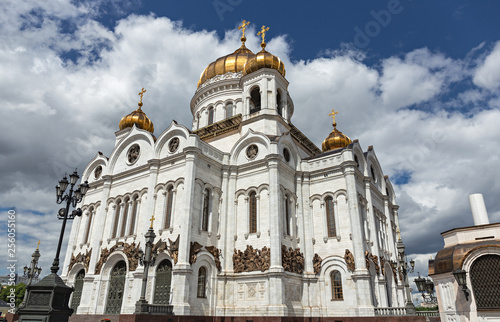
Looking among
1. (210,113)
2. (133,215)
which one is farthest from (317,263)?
(210,113)

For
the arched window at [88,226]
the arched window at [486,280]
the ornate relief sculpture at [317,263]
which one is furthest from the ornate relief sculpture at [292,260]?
the arched window at [88,226]

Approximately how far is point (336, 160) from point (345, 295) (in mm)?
8323

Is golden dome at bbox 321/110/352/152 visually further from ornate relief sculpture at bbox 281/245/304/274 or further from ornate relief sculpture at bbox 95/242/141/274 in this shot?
ornate relief sculpture at bbox 95/242/141/274

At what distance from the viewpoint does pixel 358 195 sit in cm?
2184

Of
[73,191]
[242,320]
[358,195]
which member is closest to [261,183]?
[358,195]

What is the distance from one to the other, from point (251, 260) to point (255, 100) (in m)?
13.7

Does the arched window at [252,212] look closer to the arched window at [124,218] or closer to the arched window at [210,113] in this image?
the arched window at [124,218]

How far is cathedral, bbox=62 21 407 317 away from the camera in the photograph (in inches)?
728

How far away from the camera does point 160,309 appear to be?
15.8 meters

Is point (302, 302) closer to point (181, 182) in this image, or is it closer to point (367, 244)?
point (367, 244)

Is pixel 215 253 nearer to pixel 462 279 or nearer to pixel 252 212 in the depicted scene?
pixel 252 212

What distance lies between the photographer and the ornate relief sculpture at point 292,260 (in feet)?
63.4

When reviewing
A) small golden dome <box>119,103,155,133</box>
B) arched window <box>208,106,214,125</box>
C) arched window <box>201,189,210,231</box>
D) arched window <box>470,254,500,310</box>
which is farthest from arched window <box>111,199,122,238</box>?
arched window <box>470,254,500,310</box>

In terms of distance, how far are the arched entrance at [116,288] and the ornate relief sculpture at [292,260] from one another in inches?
375
